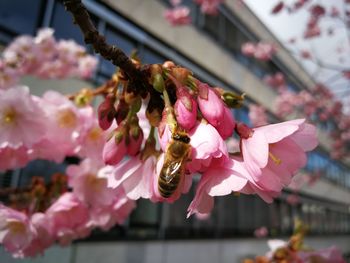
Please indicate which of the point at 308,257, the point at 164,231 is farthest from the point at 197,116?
the point at 164,231

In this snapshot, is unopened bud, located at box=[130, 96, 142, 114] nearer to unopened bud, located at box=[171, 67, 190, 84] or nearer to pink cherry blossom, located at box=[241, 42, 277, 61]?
unopened bud, located at box=[171, 67, 190, 84]

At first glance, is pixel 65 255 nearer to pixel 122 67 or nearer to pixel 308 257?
pixel 308 257

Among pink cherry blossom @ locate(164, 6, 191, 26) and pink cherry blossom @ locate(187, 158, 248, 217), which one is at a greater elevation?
pink cherry blossom @ locate(164, 6, 191, 26)

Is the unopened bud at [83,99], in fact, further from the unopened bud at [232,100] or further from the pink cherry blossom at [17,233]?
the unopened bud at [232,100]

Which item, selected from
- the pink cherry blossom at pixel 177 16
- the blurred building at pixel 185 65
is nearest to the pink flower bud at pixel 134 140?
the blurred building at pixel 185 65

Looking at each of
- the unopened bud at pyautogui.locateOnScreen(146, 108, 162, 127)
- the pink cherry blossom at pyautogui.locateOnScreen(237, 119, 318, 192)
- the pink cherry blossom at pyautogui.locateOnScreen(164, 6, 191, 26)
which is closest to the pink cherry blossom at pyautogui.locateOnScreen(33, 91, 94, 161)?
the unopened bud at pyautogui.locateOnScreen(146, 108, 162, 127)

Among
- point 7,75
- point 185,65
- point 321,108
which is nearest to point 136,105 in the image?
point 7,75
